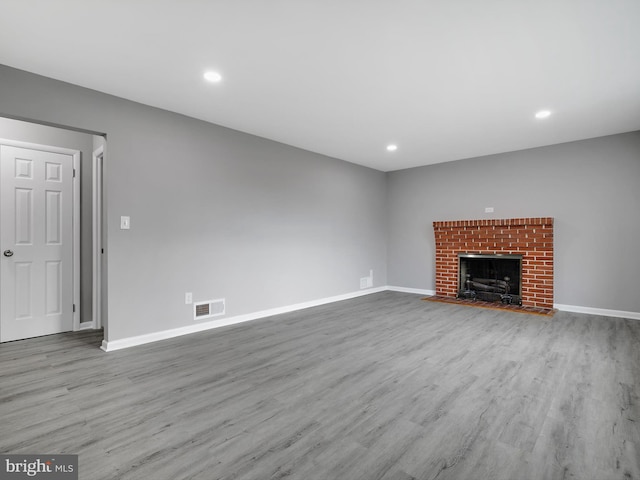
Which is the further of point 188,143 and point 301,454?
point 188,143

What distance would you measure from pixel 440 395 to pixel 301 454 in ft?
3.54

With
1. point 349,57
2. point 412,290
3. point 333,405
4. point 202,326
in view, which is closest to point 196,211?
point 202,326

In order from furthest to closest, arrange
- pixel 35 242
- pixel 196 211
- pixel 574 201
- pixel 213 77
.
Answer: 1. pixel 574 201
2. pixel 196 211
3. pixel 35 242
4. pixel 213 77

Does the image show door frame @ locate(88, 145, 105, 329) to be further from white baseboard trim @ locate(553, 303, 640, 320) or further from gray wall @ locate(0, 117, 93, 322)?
white baseboard trim @ locate(553, 303, 640, 320)

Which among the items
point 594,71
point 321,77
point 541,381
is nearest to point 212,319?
point 321,77

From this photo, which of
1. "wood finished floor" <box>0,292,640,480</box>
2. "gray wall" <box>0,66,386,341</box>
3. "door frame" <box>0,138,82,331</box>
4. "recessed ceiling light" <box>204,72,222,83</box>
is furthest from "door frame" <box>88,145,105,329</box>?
"recessed ceiling light" <box>204,72,222,83</box>

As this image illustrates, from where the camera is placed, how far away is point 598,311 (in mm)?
4449

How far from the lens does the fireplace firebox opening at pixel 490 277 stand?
5.11 meters

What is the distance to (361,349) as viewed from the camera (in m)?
3.06

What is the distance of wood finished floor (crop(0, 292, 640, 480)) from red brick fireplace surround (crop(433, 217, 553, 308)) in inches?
55.0

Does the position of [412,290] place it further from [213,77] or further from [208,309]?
[213,77]

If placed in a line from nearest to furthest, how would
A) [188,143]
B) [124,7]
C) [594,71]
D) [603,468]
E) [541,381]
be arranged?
[603,468] → [124,7] → [541,381] → [594,71] → [188,143]

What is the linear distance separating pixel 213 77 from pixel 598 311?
5.60 metres

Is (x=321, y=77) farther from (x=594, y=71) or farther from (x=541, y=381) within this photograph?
(x=541, y=381)
